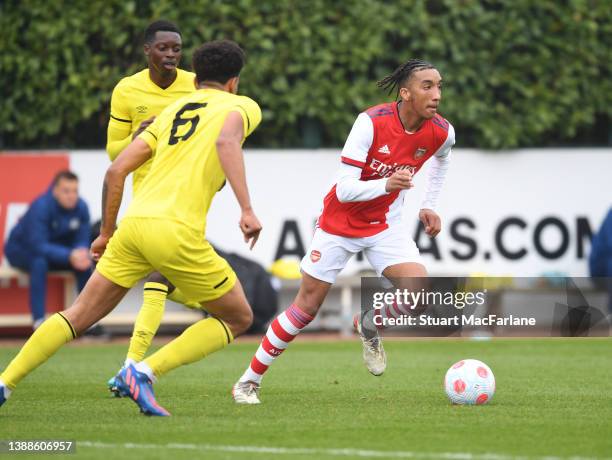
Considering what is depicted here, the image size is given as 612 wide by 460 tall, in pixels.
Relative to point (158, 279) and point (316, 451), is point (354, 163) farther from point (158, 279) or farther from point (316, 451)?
point (316, 451)

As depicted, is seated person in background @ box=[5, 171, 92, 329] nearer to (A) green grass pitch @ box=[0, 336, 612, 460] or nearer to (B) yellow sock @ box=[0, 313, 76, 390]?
(A) green grass pitch @ box=[0, 336, 612, 460]

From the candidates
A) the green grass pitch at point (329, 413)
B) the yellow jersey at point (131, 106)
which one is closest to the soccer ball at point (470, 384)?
the green grass pitch at point (329, 413)

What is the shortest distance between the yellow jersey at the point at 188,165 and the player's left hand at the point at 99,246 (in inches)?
21.3

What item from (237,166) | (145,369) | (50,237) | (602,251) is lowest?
(50,237)

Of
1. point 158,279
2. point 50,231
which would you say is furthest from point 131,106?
point 50,231

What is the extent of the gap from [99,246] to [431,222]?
2.26 meters

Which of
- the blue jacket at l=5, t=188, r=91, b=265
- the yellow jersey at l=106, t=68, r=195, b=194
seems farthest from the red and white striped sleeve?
the blue jacket at l=5, t=188, r=91, b=265

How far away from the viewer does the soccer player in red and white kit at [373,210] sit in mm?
7859

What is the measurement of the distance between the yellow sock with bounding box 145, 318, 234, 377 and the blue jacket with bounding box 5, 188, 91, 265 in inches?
277

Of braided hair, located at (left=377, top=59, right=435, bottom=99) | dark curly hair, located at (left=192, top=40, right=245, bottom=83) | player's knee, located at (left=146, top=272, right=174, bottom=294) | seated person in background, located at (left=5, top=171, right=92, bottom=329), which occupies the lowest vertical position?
seated person in background, located at (left=5, top=171, right=92, bottom=329)

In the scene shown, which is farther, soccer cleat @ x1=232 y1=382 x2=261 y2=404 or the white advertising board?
the white advertising board

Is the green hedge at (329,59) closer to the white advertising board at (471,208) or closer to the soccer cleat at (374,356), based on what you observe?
the white advertising board at (471,208)

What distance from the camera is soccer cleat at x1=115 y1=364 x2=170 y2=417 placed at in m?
6.71

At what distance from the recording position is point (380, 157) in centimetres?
804
